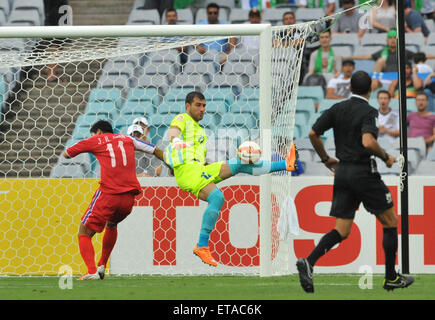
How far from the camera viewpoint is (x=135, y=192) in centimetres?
954

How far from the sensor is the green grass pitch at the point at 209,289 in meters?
7.34

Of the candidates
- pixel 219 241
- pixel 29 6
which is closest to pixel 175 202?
pixel 219 241

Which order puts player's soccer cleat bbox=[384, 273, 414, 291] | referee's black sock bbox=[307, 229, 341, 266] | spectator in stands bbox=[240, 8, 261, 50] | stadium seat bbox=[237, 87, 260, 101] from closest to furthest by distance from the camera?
referee's black sock bbox=[307, 229, 341, 266]
player's soccer cleat bbox=[384, 273, 414, 291]
stadium seat bbox=[237, 87, 260, 101]
spectator in stands bbox=[240, 8, 261, 50]

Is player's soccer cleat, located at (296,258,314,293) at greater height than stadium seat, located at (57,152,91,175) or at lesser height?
lesser

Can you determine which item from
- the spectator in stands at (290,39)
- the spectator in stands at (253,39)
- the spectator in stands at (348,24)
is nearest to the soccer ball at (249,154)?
the spectator in stands at (290,39)

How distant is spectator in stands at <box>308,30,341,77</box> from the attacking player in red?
5.26 meters

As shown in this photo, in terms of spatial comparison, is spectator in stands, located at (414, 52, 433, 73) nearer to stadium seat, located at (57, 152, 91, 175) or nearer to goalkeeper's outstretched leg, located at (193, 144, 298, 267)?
stadium seat, located at (57, 152, 91, 175)

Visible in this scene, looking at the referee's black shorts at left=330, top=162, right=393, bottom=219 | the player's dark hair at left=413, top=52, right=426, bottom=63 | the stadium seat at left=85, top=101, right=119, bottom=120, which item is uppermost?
the player's dark hair at left=413, top=52, right=426, bottom=63

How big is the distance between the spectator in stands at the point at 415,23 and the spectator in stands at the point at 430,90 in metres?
1.17

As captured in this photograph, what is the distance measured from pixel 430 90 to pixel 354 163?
6.66 m

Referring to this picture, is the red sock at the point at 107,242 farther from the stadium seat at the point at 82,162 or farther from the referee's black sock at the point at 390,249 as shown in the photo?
the referee's black sock at the point at 390,249

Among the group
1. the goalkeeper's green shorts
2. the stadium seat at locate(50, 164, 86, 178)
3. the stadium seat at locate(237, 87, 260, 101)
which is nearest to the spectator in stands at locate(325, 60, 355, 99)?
the stadium seat at locate(237, 87, 260, 101)

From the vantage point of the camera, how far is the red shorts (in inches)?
370

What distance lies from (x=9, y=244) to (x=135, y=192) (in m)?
1.72
